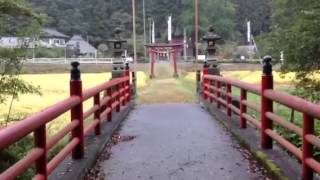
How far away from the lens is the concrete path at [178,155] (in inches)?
248

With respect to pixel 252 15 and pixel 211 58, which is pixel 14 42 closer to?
pixel 211 58

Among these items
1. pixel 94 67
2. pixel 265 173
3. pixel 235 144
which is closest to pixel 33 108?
pixel 235 144

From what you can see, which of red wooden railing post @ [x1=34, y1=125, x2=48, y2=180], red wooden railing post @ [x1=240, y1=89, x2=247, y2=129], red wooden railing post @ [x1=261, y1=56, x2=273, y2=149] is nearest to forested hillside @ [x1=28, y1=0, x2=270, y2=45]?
red wooden railing post @ [x1=240, y1=89, x2=247, y2=129]

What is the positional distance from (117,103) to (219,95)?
253 cm

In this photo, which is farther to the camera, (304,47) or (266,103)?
(304,47)

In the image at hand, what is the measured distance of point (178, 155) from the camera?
747 cm

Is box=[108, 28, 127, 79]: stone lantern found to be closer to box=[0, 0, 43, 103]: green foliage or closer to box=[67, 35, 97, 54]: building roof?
box=[0, 0, 43, 103]: green foliage

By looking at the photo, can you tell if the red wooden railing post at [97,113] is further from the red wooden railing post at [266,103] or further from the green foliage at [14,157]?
the red wooden railing post at [266,103]

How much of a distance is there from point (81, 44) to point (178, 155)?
9072cm

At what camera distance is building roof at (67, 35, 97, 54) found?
94875 millimetres

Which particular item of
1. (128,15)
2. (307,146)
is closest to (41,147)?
→ (307,146)

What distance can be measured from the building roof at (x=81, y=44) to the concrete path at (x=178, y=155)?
8463 cm

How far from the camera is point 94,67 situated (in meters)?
72.6

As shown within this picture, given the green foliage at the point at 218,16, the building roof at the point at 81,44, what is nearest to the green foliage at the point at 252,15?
the green foliage at the point at 218,16
